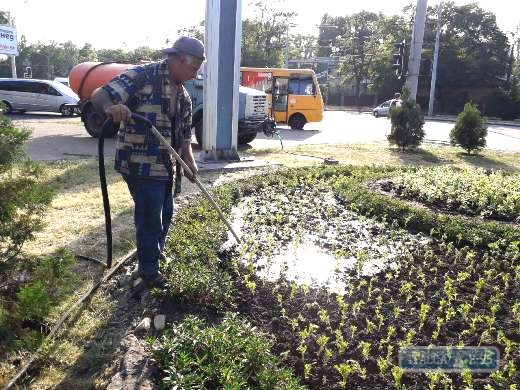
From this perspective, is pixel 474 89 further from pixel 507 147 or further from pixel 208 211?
pixel 208 211

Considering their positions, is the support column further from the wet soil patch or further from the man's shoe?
the man's shoe

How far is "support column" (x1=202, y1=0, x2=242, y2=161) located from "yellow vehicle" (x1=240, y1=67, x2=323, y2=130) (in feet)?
32.8

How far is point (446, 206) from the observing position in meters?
5.91

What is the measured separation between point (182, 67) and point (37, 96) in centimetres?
2110

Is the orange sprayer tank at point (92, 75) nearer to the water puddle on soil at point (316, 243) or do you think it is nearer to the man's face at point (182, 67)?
the water puddle on soil at point (316, 243)

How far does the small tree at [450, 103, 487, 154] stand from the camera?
1232 cm

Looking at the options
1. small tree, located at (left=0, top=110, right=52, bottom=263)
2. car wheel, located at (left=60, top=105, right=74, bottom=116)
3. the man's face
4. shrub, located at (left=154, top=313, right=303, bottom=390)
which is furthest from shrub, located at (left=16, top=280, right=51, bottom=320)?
car wheel, located at (left=60, top=105, right=74, bottom=116)

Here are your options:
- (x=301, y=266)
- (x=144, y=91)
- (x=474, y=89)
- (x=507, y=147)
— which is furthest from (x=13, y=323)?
(x=474, y=89)

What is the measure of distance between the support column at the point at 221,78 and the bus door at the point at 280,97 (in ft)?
33.3

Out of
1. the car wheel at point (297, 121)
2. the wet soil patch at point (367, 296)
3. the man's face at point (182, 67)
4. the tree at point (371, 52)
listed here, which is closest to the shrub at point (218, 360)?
the wet soil patch at point (367, 296)

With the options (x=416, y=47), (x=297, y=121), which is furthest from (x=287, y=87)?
(x=416, y=47)

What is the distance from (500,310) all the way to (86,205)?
14.9 feet

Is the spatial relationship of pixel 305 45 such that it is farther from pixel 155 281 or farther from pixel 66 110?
pixel 155 281

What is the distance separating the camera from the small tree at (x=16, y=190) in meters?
2.73
